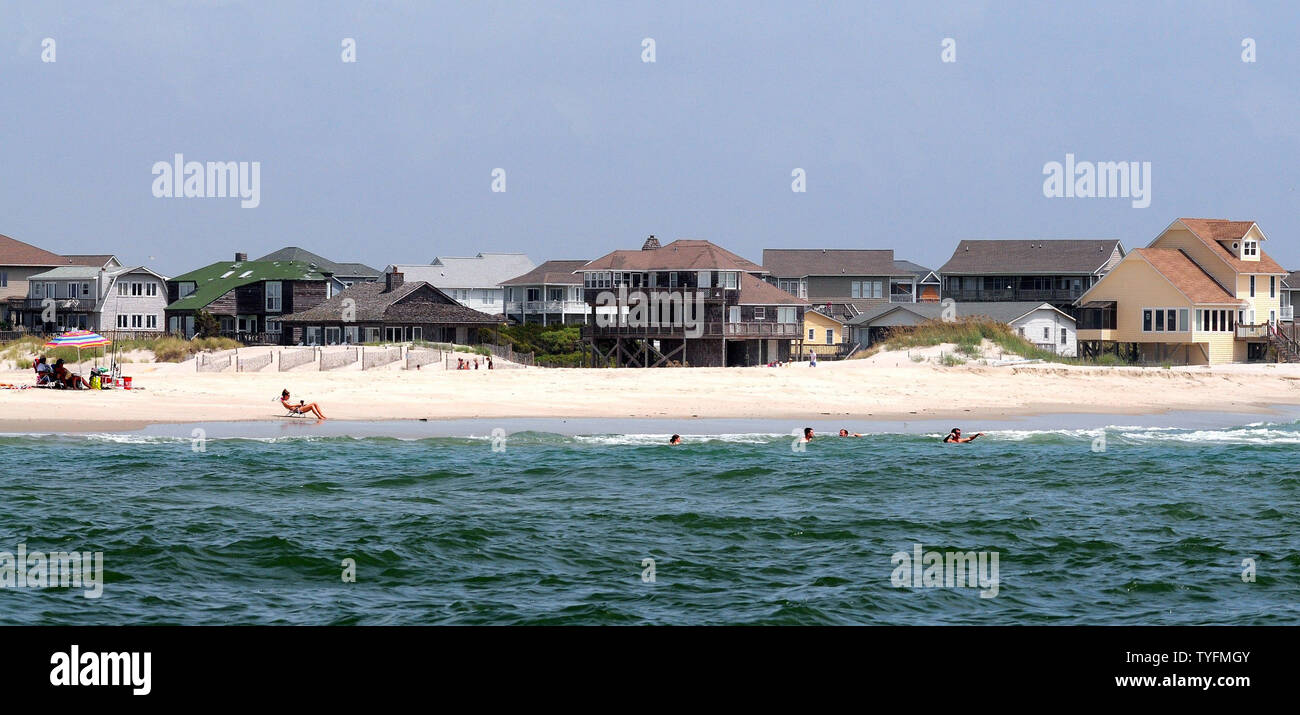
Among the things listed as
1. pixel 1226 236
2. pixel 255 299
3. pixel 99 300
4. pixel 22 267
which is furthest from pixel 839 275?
pixel 22 267

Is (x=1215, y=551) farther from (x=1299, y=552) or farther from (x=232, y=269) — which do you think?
(x=232, y=269)

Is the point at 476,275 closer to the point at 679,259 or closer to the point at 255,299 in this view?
the point at 255,299

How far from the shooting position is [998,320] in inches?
2589

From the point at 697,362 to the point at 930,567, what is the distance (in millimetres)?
45896

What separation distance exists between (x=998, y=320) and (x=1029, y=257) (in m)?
13.9

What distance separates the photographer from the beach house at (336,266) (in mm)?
91175

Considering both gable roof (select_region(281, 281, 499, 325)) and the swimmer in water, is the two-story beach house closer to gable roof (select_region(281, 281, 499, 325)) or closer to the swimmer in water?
gable roof (select_region(281, 281, 499, 325))

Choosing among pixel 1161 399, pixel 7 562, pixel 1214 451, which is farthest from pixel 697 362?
pixel 7 562

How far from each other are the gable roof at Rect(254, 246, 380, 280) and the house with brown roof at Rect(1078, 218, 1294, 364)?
52.0 meters

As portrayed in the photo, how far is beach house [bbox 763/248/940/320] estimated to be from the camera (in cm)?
8950

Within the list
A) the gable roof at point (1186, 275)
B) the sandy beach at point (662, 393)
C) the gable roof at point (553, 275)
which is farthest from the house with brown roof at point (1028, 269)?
the gable roof at point (553, 275)

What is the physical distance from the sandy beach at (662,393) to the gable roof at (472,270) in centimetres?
4354

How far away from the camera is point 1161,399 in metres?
45.3

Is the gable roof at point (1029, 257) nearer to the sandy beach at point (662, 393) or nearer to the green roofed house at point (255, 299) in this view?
the sandy beach at point (662, 393)
